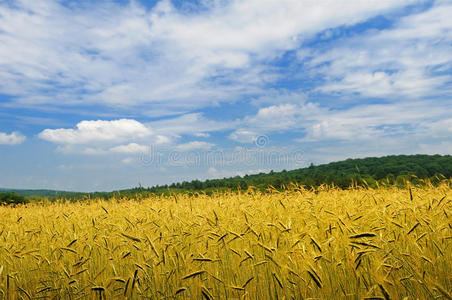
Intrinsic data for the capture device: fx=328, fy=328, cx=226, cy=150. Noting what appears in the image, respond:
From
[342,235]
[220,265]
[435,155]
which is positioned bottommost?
[220,265]

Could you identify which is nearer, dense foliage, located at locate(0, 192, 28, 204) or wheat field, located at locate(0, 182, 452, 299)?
wheat field, located at locate(0, 182, 452, 299)

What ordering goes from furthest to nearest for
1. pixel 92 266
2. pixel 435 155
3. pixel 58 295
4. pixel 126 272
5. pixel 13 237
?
pixel 435 155
pixel 13 237
pixel 92 266
pixel 126 272
pixel 58 295

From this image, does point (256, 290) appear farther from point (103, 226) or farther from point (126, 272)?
point (103, 226)

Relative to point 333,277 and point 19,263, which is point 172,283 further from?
point 19,263

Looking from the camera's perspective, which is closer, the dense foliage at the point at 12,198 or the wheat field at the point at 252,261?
the wheat field at the point at 252,261

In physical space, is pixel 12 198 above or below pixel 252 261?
→ above

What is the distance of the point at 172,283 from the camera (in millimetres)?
3727

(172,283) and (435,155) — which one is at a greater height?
(435,155)

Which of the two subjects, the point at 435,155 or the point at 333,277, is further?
the point at 435,155

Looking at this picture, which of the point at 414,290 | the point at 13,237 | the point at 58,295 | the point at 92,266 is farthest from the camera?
the point at 13,237

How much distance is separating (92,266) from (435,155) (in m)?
65.3

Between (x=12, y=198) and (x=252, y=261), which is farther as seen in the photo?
(x=12, y=198)

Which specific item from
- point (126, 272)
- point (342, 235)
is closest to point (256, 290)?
point (342, 235)

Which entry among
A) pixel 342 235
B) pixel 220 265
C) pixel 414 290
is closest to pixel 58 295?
pixel 220 265
